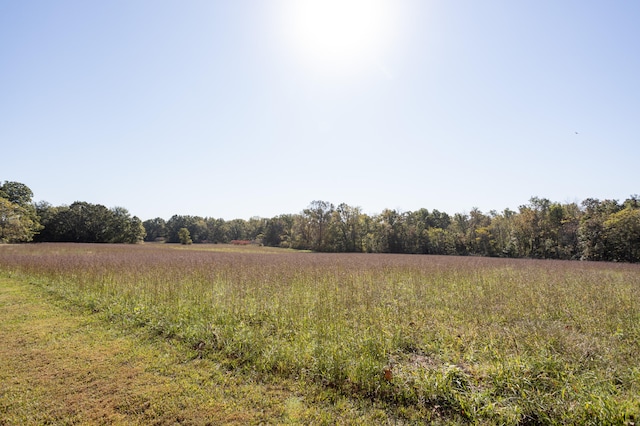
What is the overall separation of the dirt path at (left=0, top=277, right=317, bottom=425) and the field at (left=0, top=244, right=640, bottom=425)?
0.06 m

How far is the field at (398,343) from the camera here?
311 cm

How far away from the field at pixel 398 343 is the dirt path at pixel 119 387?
0.19ft

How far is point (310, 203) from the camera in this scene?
59531mm

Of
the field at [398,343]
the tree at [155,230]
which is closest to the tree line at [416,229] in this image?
the field at [398,343]

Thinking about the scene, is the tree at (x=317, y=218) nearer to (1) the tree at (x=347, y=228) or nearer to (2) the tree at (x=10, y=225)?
(1) the tree at (x=347, y=228)

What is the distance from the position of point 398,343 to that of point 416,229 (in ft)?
155

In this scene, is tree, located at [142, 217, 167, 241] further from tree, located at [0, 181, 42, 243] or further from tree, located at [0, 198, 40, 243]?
tree, located at [0, 198, 40, 243]

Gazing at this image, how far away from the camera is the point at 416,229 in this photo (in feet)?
161

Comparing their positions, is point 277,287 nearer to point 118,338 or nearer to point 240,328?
point 240,328

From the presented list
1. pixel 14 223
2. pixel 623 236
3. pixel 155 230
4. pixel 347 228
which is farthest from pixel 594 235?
pixel 155 230

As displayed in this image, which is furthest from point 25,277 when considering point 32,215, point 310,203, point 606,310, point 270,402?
point 32,215

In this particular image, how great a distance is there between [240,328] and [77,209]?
7028 cm

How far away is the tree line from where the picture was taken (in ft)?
99.8

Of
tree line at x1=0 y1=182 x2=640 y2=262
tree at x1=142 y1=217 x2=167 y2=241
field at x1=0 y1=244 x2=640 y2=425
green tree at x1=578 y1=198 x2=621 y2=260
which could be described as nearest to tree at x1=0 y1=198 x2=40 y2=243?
tree line at x1=0 y1=182 x2=640 y2=262
